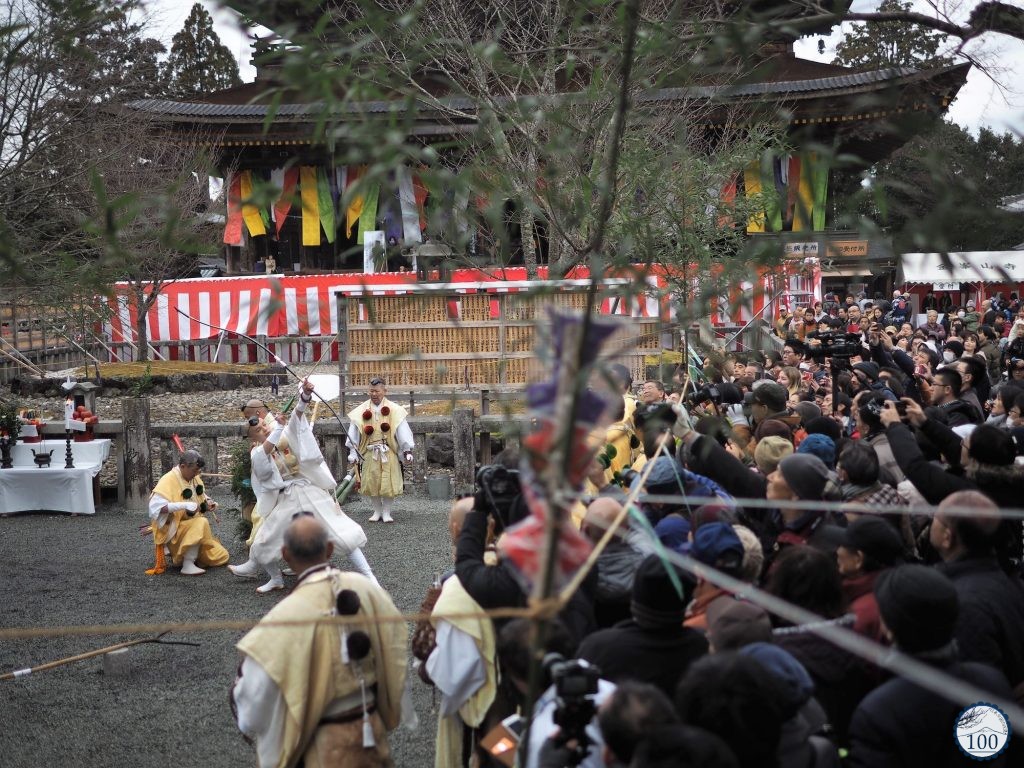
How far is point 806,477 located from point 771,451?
0.92 metres

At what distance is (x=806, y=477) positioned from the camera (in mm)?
4078

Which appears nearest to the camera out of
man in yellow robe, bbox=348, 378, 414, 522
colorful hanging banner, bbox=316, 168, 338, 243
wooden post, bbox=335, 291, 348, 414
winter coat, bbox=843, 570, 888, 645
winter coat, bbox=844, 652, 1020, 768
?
winter coat, bbox=844, 652, 1020, 768

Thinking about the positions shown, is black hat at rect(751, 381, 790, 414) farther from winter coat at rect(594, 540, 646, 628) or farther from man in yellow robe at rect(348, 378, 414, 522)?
man in yellow robe at rect(348, 378, 414, 522)

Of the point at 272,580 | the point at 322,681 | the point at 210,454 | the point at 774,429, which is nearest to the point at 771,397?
the point at 774,429

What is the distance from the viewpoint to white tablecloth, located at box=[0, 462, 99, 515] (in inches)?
471

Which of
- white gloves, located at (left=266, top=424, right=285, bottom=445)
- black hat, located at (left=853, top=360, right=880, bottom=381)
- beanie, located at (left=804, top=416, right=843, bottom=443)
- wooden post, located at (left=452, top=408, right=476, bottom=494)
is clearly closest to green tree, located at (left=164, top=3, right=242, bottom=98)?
wooden post, located at (left=452, top=408, right=476, bottom=494)

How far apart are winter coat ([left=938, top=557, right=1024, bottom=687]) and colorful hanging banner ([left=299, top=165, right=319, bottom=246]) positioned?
65.6 ft

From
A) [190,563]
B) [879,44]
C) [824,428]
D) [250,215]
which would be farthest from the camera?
[250,215]

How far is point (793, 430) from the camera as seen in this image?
20.8 feet

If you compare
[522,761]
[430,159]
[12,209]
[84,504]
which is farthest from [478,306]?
[522,761]

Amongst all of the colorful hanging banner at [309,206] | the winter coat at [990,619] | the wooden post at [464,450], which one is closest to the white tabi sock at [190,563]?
the wooden post at [464,450]

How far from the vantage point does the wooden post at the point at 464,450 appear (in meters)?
12.1

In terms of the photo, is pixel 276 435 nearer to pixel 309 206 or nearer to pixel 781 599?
pixel 781 599

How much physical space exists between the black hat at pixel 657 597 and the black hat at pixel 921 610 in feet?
1.87
